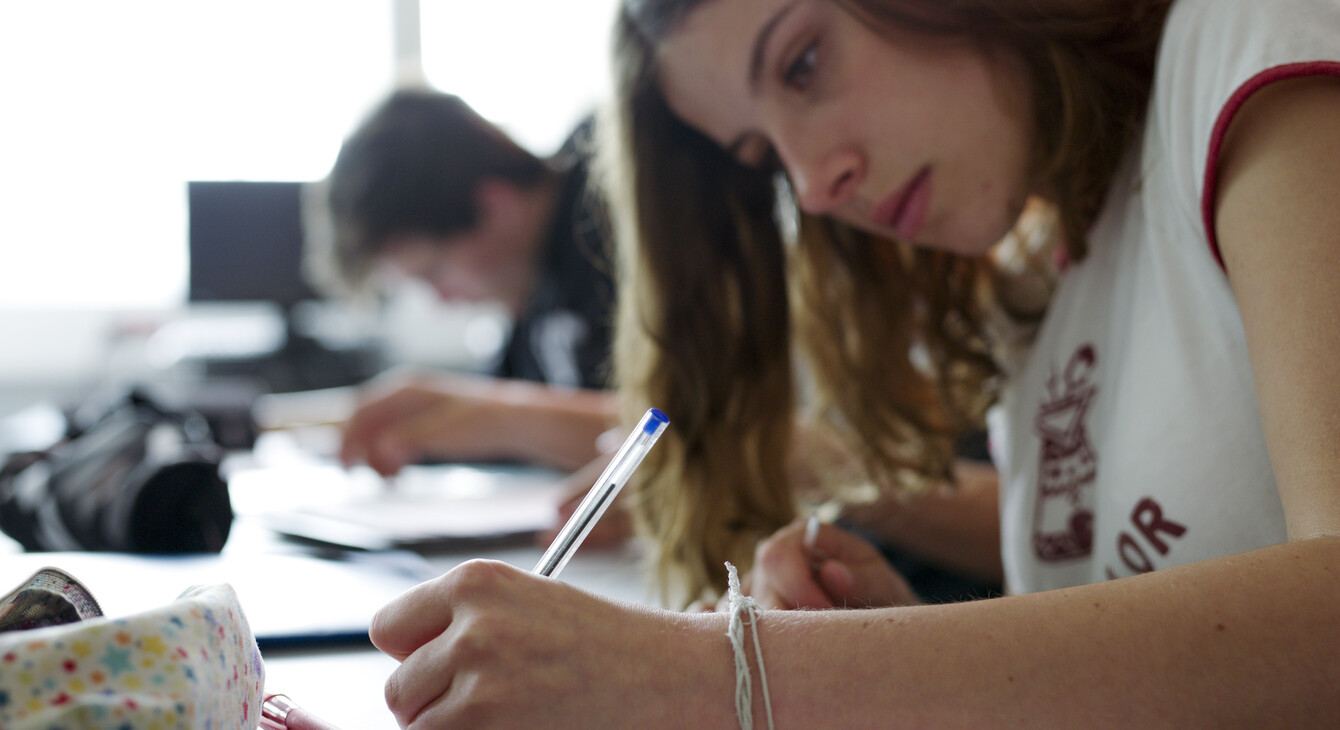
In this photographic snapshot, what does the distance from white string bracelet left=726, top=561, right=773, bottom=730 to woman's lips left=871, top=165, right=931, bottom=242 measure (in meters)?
0.37

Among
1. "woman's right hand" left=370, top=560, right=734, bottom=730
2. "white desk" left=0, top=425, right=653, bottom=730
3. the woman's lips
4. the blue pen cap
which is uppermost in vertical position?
the woman's lips

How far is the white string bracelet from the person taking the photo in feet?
1.03

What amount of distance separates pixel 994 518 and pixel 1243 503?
0.41 m

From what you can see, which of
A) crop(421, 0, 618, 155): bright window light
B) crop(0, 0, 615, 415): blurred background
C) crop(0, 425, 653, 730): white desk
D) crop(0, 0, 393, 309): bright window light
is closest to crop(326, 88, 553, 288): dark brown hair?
crop(0, 425, 653, 730): white desk

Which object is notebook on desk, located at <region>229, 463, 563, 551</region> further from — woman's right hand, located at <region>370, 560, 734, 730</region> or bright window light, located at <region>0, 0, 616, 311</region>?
bright window light, located at <region>0, 0, 616, 311</region>

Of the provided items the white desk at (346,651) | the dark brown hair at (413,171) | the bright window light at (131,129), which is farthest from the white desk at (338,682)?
the bright window light at (131,129)

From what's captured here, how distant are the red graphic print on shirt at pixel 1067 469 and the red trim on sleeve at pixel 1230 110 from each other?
168mm

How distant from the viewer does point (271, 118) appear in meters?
2.63

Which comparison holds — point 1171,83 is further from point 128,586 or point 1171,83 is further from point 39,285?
point 39,285

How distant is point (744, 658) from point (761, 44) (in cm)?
Answer: 43

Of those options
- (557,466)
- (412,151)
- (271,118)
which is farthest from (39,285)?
(557,466)

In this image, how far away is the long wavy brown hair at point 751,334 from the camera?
81 cm

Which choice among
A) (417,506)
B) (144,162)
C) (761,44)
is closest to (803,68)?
(761,44)

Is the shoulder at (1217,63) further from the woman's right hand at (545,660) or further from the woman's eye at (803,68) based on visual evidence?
the woman's right hand at (545,660)
